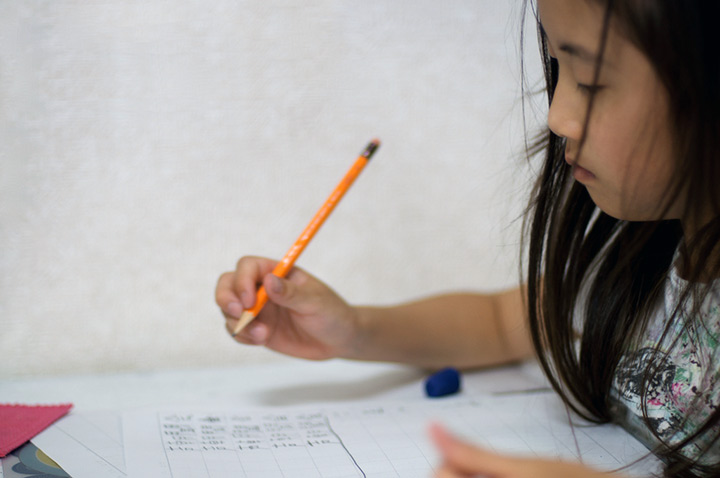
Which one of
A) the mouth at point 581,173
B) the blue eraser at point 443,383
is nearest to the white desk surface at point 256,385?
the blue eraser at point 443,383

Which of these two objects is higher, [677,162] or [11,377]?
[677,162]

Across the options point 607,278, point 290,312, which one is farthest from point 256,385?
point 607,278

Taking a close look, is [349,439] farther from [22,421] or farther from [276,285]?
[22,421]

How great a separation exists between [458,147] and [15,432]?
452 millimetres

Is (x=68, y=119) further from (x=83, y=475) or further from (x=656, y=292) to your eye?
(x=656, y=292)

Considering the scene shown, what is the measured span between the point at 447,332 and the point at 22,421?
13.7 inches

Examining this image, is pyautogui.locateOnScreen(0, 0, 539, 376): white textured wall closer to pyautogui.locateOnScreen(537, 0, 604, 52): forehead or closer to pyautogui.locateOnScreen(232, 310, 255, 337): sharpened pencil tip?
pyautogui.locateOnScreen(232, 310, 255, 337): sharpened pencil tip

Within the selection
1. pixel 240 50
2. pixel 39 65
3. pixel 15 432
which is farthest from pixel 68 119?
pixel 15 432

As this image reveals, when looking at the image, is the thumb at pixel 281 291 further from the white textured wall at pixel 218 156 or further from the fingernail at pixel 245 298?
the white textured wall at pixel 218 156

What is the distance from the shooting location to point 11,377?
2.09 ft

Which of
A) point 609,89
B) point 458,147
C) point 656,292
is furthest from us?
point 458,147

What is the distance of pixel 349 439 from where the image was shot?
51 centimetres

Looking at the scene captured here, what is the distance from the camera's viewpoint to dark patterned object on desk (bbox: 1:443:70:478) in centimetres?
45

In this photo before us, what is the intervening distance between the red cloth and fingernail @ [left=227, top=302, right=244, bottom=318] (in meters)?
0.14
